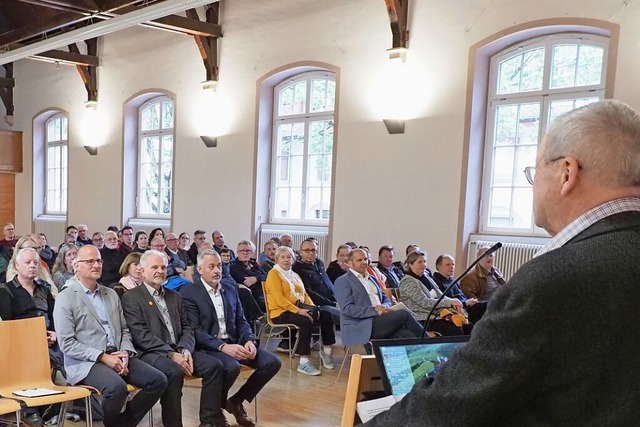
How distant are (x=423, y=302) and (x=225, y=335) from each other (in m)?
1.75

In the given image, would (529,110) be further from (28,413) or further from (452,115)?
(28,413)

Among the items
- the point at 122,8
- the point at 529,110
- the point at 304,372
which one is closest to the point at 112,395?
the point at 304,372

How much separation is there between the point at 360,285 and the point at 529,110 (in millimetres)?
3385

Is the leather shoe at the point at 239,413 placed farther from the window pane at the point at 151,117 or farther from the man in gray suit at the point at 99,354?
the window pane at the point at 151,117

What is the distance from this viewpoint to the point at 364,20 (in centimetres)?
759

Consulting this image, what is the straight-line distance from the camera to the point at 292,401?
421 centimetres

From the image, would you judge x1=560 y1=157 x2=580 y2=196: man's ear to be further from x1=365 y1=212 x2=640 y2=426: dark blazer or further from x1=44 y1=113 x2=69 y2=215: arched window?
x1=44 y1=113 x2=69 y2=215: arched window

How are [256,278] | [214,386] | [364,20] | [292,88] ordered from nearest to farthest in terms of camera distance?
[214,386] < [256,278] < [364,20] < [292,88]

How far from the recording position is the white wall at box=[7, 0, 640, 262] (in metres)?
6.85

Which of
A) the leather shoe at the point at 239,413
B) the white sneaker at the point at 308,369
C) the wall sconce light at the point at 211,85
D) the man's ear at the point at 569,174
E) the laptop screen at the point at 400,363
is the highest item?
the wall sconce light at the point at 211,85

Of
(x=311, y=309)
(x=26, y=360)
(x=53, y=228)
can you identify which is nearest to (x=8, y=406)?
(x=26, y=360)

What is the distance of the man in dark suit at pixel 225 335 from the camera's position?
3.72 metres

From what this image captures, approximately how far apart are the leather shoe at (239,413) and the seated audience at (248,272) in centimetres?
232

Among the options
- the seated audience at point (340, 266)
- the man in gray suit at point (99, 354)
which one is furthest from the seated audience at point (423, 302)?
the man in gray suit at point (99, 354)
